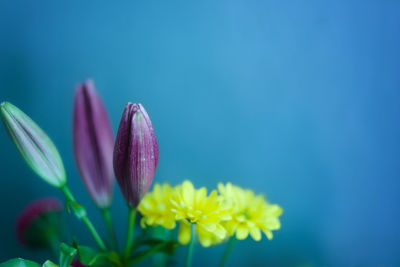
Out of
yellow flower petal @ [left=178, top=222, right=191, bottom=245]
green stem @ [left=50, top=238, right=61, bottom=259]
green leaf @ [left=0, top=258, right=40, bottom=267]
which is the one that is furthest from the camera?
green stem @ [left=50, top=238, right=61, bottom=259]

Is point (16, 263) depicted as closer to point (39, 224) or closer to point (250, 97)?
point (39, 224)

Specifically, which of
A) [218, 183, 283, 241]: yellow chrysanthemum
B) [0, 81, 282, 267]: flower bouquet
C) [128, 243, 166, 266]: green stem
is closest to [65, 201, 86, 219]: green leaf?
[0, 81, 282, 267]: flower bouquet

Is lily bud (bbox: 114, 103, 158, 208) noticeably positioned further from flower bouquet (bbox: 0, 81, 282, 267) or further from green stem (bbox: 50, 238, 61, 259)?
green stem (bbox: 50, 238, 61, 259)

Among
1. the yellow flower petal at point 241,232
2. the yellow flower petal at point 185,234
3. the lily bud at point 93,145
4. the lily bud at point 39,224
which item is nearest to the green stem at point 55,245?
the lily bud at point 39,224

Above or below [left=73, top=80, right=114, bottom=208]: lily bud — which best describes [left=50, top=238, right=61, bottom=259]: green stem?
below

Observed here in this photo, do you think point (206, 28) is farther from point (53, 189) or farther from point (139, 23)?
point (53, 189)

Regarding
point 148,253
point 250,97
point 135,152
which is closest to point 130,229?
point 148,253

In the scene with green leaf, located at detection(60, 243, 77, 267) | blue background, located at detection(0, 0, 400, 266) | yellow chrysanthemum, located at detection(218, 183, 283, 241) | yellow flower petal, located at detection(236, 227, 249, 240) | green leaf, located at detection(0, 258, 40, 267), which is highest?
blue background, located at detection(0, 0, 400, 266)
